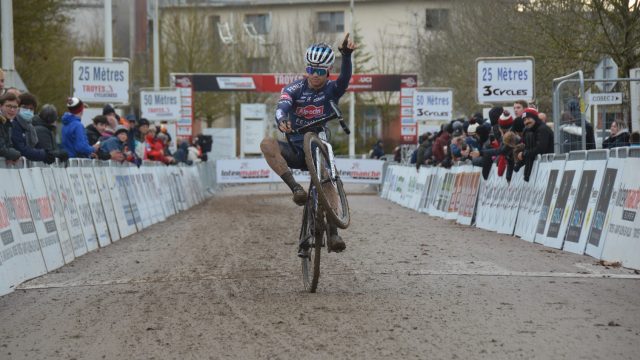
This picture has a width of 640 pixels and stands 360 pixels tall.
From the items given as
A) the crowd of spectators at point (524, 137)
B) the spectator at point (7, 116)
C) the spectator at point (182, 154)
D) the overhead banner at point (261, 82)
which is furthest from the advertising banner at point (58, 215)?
the overhead banner at point (261, 82)

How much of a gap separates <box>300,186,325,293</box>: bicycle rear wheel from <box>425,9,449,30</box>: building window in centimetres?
4010

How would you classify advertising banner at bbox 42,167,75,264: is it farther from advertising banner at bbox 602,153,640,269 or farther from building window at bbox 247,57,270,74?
building window at bbox 247,57,270,74

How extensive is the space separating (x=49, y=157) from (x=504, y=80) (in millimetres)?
12461

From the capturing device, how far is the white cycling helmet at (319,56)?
993 centimetres

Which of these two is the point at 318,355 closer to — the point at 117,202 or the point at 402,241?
the point at 402,241

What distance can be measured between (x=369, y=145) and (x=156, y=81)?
30.7 meters

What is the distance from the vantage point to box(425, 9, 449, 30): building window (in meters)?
51.4

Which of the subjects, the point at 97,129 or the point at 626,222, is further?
the point at 97,129

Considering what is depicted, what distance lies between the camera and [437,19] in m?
60.8

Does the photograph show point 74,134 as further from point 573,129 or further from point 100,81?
point 100,81

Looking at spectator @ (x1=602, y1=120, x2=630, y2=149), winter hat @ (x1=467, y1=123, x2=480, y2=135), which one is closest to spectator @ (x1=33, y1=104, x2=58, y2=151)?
spectator @ (x1=602, y1=120, x2=630, y2=149)

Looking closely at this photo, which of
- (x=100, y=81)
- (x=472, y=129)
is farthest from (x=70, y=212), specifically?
(x=100, y=81)

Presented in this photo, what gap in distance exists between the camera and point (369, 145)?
70.7 meters

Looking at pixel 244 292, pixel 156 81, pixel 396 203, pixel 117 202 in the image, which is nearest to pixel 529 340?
pixel 244 292
